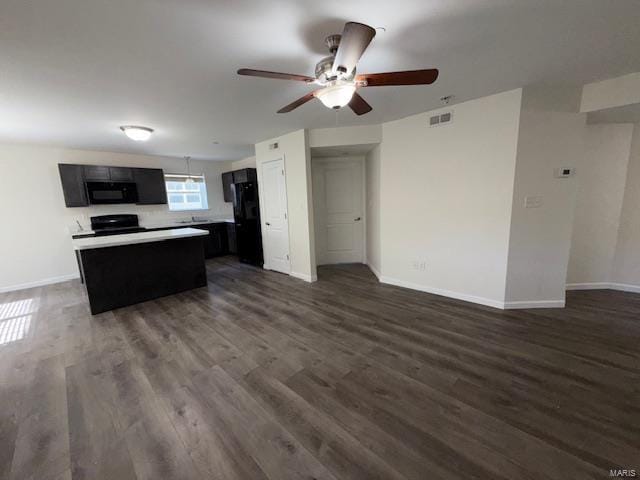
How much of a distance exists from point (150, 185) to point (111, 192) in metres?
0.70

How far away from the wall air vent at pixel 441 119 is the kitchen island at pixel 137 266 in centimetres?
372

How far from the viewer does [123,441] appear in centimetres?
147

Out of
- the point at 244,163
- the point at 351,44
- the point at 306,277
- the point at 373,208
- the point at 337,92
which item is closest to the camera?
the point at 351,44

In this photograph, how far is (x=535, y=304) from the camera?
2.95m

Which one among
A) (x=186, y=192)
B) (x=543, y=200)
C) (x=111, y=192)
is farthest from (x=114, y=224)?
(x=543, y=200)

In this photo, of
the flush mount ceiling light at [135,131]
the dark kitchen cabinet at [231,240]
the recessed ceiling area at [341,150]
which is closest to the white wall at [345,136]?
the recessed ceiling area at [341,150]

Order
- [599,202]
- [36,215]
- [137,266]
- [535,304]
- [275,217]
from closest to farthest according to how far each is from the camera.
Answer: [535,304], [599,202], [137,266], [36,215], [275,217]

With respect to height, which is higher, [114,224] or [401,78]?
[401,78]

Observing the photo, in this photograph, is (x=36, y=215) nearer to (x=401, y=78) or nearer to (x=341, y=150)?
(x=341, y=150)

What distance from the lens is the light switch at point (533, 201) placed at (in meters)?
2.76

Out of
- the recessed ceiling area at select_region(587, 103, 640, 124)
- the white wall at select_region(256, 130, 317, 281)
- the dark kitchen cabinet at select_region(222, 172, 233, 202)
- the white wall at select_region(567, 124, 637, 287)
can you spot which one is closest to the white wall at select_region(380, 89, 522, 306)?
the recessed ceiling area at select_region(587, 103, 640, 124)

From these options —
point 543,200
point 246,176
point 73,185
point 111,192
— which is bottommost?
point 543,200

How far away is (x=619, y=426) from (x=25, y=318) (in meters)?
5.81

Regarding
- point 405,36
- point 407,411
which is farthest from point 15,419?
point 405,36
